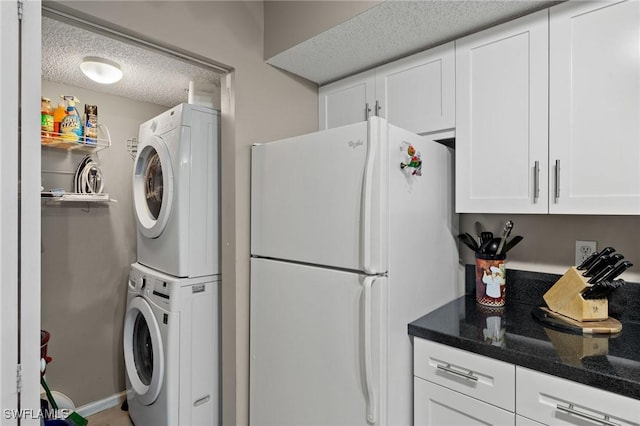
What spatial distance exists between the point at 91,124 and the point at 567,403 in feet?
7.80

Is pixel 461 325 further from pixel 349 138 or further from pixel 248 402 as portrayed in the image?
pixel 248 402

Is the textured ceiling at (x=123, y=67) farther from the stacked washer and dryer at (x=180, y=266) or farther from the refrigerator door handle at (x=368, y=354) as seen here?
the refrigerator door handle at (x=368, y=354)

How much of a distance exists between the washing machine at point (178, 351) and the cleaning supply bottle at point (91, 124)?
752mm

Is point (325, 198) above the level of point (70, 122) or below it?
below

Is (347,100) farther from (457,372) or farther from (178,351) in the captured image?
(178,351)

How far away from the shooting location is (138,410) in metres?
1.96

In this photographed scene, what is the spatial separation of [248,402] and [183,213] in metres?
1.02

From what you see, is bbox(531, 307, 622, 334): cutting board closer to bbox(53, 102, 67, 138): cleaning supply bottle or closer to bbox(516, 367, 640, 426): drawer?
bbox(516, 367, 640, 426): drawer

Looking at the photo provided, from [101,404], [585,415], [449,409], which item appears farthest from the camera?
[101,404]

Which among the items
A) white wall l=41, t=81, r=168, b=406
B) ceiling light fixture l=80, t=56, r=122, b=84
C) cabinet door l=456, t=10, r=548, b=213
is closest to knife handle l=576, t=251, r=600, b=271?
cabinet door l=456, t=10, r=548, b=213

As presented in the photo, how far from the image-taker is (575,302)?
1.38 m

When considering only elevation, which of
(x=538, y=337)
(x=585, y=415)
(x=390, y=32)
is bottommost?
(x=585, y=415)

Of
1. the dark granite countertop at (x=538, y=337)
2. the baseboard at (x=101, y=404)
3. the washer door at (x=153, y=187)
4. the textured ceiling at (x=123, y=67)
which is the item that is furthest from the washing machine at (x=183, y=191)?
the dark granite countertop at (x=538, y=337)

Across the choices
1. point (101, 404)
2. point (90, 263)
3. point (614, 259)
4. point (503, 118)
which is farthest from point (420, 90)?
point (101, 404)
